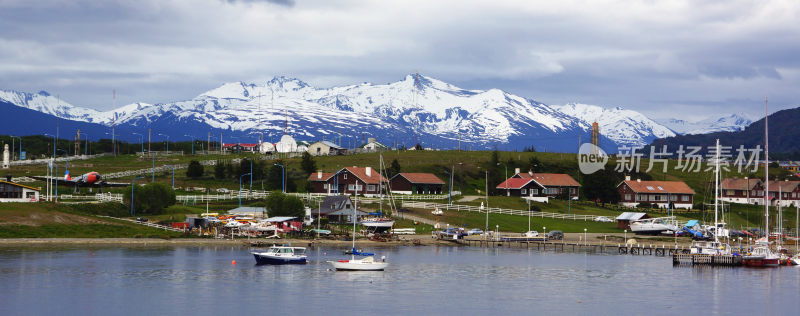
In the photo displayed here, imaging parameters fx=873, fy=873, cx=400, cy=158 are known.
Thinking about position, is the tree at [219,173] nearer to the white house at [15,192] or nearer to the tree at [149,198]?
the tree at [149,198]

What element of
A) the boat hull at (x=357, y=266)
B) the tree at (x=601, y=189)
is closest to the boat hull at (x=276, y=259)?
the boat hull at (x=357, y=266)

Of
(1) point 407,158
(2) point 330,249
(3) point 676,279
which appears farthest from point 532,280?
(1) point 407,158

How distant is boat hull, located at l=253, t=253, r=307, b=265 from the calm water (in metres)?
1.38

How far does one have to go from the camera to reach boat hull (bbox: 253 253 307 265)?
286 ft

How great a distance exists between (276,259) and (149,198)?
31327 mm

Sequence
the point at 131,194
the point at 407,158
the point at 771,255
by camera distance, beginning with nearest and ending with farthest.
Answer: the point at 771,255
the point at 131,194
the point at 407,158

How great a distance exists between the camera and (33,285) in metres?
68.6

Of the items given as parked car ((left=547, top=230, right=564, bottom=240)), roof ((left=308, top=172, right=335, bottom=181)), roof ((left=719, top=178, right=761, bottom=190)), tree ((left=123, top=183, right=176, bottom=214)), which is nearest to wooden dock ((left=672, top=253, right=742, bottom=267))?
parked car ((left=547, top=230, right=564, bottom=240))

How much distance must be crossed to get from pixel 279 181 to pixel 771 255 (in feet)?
258

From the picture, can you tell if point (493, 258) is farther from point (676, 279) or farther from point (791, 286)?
point (791, 286)

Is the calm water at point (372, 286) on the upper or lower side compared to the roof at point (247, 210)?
lower

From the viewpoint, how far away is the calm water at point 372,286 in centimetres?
6309

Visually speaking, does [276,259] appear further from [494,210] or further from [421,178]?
[421,178]

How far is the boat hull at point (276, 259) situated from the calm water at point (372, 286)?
4.53ft
